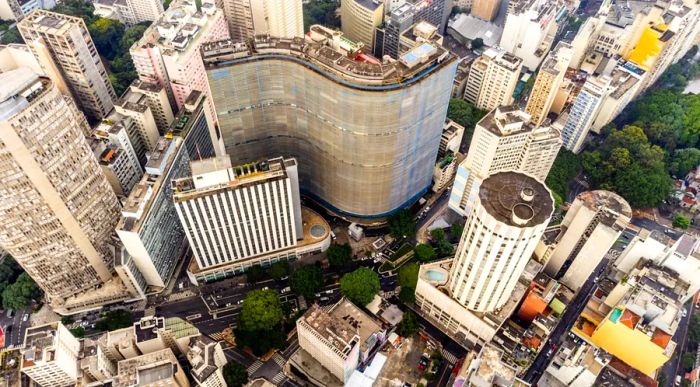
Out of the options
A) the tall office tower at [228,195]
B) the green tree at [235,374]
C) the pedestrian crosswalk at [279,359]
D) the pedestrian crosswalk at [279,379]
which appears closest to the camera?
the tall office tower at [228,195]

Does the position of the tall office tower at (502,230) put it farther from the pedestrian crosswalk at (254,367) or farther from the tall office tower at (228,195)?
the pedestrian crosswalk at (254,367)

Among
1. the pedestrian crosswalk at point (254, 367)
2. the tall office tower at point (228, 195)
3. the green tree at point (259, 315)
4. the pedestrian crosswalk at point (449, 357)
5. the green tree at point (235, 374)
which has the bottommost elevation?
the pedestrian crosswalk at point (254, 367)

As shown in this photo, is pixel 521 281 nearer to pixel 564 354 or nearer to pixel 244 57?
pixel 564 354

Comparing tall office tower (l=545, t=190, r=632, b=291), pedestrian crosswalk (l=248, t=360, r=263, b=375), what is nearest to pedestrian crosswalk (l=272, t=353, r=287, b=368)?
pedestrian crosswalk (l=248, t=360, r=263, b=375)

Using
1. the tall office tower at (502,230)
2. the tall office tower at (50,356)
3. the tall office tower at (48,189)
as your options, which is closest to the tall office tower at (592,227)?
the tall office tower at (502,230)

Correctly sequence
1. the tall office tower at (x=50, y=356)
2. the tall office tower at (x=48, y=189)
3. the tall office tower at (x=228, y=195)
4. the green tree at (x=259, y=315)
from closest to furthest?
the tall office tower at (x=48, y=189) → the tall office tower at (x=50, y=356) → the tall office tower at (x=228, y=195) → the green tree at (x=259, y=315)

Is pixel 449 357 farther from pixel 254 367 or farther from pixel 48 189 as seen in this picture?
pixel 48 189

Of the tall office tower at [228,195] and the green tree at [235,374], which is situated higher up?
the tall office tower at [228,195]
